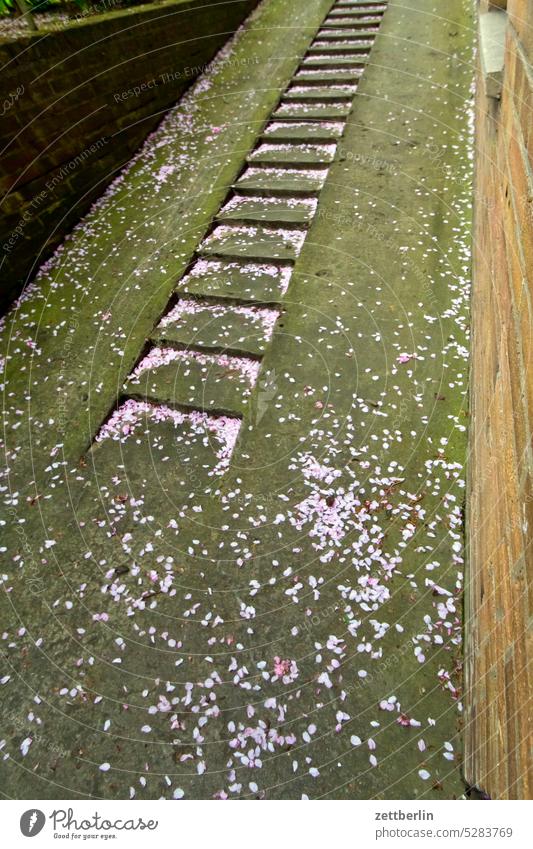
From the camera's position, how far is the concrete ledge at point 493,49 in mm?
3768

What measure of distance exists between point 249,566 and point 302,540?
54 centimetres

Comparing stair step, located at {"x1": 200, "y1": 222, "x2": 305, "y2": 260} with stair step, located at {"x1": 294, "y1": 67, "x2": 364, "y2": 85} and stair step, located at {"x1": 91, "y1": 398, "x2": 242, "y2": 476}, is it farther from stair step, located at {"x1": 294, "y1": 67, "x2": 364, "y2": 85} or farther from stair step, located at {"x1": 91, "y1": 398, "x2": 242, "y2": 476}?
stair step, located at {"x1": 294, "y1": 67, "x2": 364, "y2": 85}

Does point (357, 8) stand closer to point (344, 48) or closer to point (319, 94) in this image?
point (344, 48)

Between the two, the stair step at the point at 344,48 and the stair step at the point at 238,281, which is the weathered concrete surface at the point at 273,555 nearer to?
the stair step at the point at 238,281

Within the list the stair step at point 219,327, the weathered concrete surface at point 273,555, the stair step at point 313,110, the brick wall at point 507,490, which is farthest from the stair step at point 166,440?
the stair step at point 313,110

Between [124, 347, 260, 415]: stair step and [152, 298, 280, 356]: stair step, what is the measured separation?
0.15 meters

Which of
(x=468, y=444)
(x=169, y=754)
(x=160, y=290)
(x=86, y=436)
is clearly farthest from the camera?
(x=160, y=290)

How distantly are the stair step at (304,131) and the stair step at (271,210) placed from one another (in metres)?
1.63

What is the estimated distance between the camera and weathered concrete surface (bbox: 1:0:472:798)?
317 centimetres

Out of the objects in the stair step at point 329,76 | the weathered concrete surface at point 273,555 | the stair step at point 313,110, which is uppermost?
the stair step at point 329,76

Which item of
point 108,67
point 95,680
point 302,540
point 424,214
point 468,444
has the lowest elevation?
point 95,680

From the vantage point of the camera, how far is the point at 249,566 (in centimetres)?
403

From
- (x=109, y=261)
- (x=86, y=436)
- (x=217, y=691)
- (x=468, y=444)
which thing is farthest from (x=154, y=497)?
(x=109, y=261)

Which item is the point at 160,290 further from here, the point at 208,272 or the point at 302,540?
the point at 302,540
